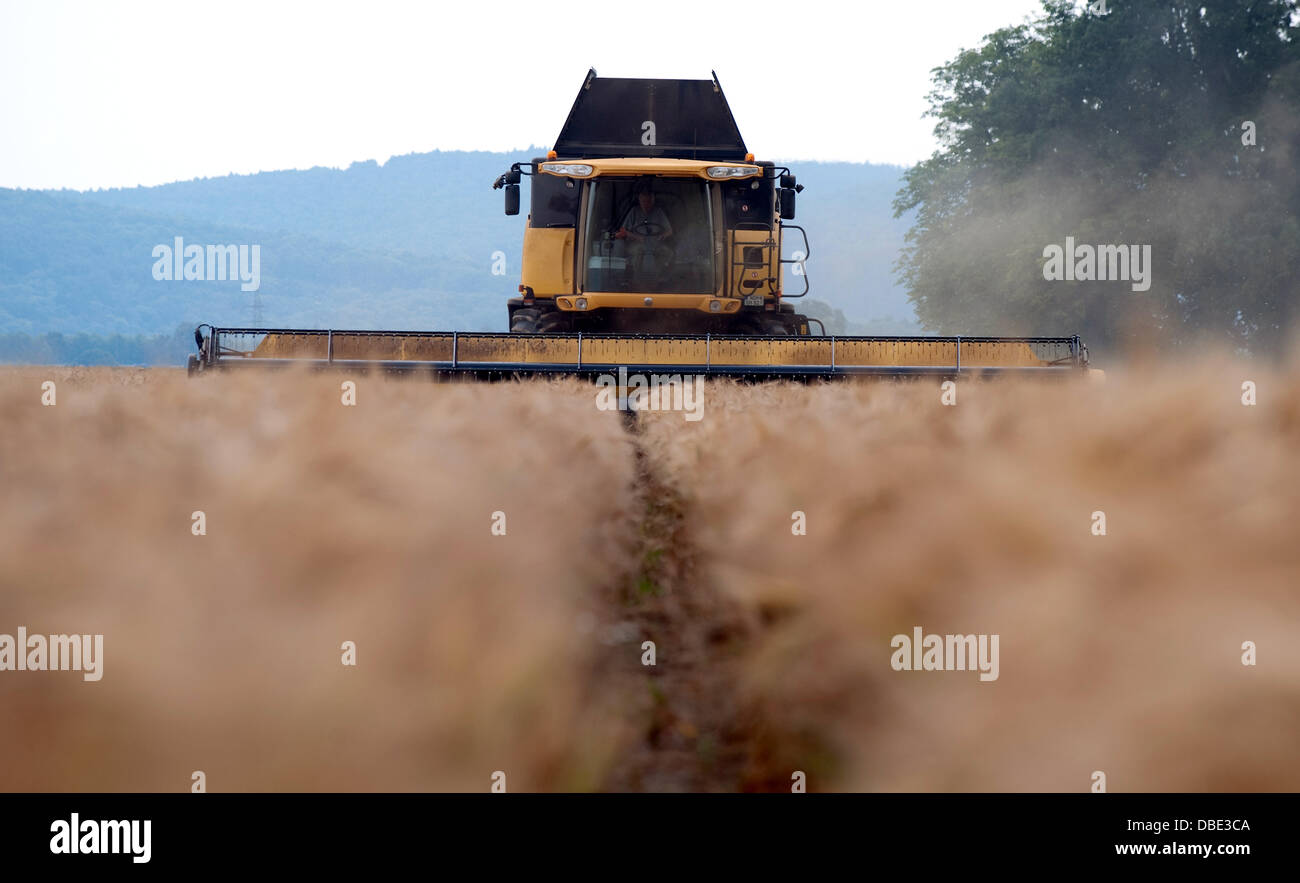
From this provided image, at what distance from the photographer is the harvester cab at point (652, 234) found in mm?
8531

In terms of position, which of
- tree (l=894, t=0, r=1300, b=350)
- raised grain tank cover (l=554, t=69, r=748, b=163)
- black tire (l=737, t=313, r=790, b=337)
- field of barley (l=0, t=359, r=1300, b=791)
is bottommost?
field of barley (l=0, t=359, r=1300, b=791)

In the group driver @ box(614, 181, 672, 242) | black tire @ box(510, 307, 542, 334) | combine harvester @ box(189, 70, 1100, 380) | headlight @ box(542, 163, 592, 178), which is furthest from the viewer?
black tire @ box(510, 307, 542, 334)

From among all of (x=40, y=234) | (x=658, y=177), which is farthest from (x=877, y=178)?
(x=658, y=177)

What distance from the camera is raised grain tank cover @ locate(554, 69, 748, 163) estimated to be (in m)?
9.40

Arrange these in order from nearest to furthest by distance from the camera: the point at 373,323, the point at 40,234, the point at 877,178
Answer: the point at 373,323 → the point at 40,234 → the point at 877,178

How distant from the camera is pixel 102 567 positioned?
568mm

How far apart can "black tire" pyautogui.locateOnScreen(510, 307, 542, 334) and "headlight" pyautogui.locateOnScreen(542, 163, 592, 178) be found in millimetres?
1520

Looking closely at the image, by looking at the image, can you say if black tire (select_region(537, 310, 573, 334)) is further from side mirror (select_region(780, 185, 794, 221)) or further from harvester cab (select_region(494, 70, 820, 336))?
side mirror (select_region(780, 185, 794, 221))

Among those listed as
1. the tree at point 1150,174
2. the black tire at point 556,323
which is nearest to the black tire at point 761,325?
the black tire at point 556,323

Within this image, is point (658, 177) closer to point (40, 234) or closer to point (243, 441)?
point (243, 441)

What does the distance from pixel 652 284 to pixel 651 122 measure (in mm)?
1879

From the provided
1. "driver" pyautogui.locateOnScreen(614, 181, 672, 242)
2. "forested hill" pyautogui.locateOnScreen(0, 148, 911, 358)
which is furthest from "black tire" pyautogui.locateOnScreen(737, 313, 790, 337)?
"forested hill" pyautogui.locateOnScreen(0, 148, 911, 358)

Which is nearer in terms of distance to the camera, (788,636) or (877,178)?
(788,636)
